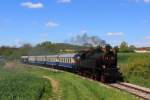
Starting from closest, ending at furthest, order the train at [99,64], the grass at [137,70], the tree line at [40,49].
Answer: the train at [99,64] → the grass at [137,70] → the tree line at [40,49]

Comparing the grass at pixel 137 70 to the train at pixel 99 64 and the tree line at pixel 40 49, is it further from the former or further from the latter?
the tree line at pixel 40 49

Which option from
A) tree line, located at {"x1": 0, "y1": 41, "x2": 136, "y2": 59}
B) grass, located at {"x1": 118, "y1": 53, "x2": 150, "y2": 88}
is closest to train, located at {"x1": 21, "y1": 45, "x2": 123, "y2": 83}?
grass, located at {"x1": 118, "y1": 53, "x2": 150, "y2": 88}

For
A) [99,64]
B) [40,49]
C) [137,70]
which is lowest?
[137,70]

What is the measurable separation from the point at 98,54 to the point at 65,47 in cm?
9953

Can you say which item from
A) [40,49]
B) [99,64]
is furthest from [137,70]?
[40,49]

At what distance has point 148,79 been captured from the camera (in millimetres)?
42344

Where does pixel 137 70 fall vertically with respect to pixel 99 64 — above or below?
below

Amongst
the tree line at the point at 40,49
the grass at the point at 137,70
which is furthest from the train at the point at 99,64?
the tree line at the point at 40,49

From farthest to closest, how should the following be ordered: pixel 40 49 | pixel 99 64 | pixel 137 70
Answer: pixel 40 49
pixel 137 70
pixel 99 64

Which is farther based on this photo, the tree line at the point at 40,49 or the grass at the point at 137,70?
the tree line at the point at 40,49

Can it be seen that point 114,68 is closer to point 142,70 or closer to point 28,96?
point 142,70

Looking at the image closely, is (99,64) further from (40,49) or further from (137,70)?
(40,49)

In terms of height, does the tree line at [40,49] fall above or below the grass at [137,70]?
above

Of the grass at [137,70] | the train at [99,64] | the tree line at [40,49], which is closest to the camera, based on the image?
the train at [99,64]
